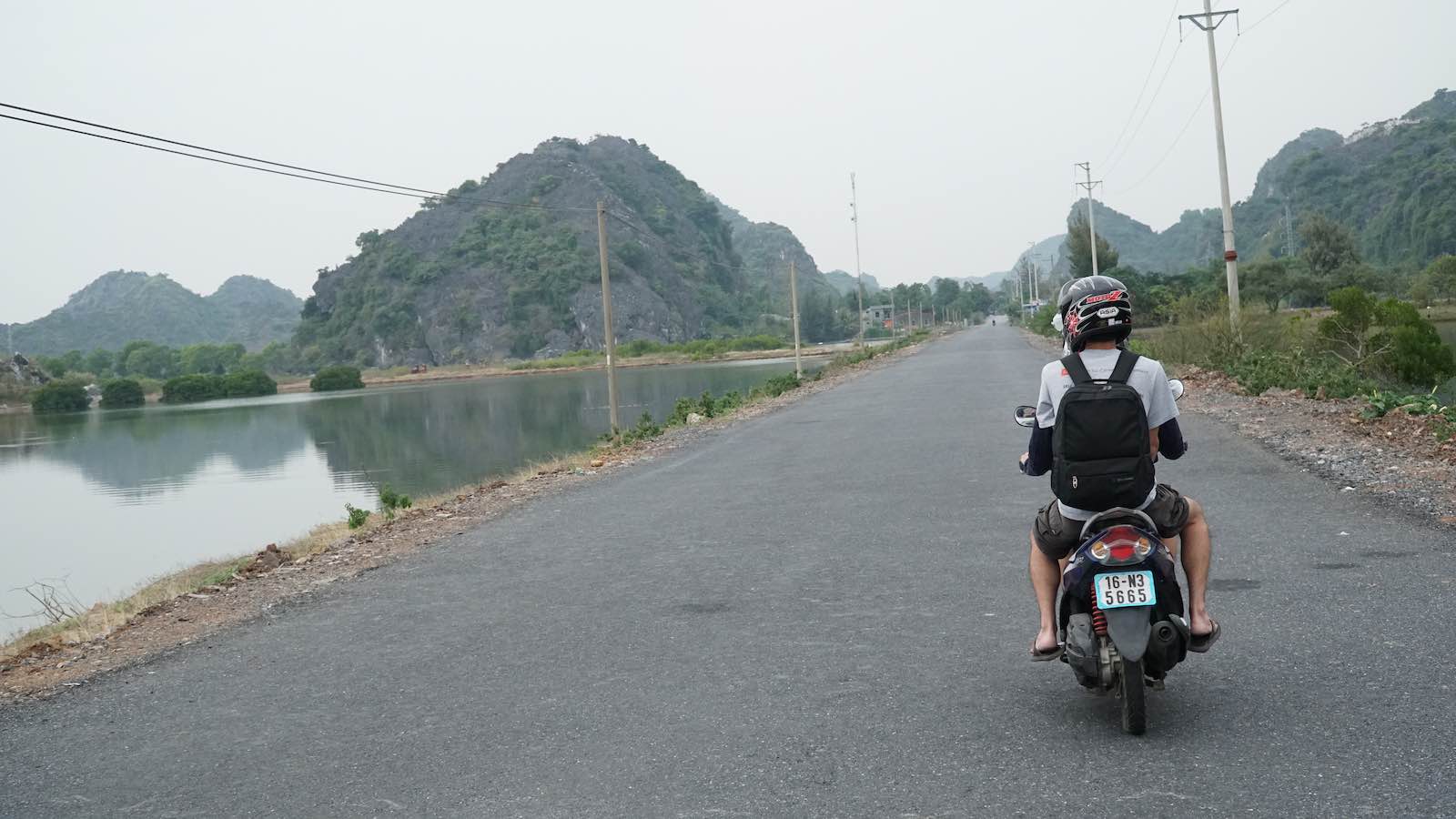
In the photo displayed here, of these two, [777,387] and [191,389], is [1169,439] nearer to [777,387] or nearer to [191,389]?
[777,387]

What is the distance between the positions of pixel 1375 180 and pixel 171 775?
144 meters

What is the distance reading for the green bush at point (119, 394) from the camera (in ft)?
313

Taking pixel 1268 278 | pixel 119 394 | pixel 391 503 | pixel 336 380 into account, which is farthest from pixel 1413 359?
pixel 336 380

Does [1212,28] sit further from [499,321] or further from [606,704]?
[499,321]

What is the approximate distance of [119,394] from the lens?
9606cm

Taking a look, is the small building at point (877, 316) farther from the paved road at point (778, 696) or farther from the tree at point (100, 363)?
the paved road at point (778, 696)

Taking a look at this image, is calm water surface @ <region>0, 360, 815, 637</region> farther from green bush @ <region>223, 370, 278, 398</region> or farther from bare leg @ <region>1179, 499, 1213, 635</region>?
green bush @ <region>223, 370, 278, 398</region>

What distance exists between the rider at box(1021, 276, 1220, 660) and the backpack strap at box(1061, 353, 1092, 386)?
69mm

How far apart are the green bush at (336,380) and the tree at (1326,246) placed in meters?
81.4

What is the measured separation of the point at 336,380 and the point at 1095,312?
114 meters

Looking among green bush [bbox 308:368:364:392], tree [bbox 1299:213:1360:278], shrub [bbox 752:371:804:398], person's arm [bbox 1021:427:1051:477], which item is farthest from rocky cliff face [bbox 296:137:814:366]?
person's arm [bbox 1021:427:1051:477]

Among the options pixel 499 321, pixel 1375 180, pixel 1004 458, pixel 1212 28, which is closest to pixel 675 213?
pixel 499 321

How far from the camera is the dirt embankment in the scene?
6.98m

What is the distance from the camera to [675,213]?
183m
